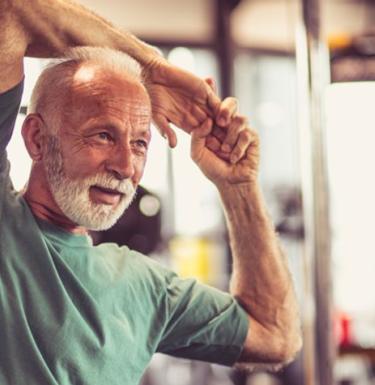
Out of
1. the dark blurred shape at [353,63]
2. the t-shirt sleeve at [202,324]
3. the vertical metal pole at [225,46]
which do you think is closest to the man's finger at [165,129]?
the t-shirt sleeve at [202,324]

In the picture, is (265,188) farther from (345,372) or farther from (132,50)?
(132,50)

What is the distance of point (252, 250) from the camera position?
1.92m

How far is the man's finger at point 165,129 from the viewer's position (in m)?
1.76

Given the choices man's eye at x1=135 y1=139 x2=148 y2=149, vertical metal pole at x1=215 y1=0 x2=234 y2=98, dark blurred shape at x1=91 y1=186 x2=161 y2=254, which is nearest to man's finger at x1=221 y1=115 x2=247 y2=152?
man's eye at x1=135 y1=139 x2=148 y2=149

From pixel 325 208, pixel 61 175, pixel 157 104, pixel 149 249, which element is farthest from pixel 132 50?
pixel 149 249

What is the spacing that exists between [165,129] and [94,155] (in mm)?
269

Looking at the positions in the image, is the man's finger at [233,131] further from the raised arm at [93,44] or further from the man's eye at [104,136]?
the man's eye at [104,136]

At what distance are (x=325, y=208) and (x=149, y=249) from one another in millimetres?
3307

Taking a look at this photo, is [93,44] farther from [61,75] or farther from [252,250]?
[252,250]

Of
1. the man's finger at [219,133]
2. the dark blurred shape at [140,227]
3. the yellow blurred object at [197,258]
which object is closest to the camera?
the man's finger at [219,133]

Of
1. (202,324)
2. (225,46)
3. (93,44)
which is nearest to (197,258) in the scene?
(225,46)

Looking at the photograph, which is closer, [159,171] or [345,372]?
[345,372]

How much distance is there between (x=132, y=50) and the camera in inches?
65.7

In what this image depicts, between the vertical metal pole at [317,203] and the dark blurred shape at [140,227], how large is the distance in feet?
9.83
